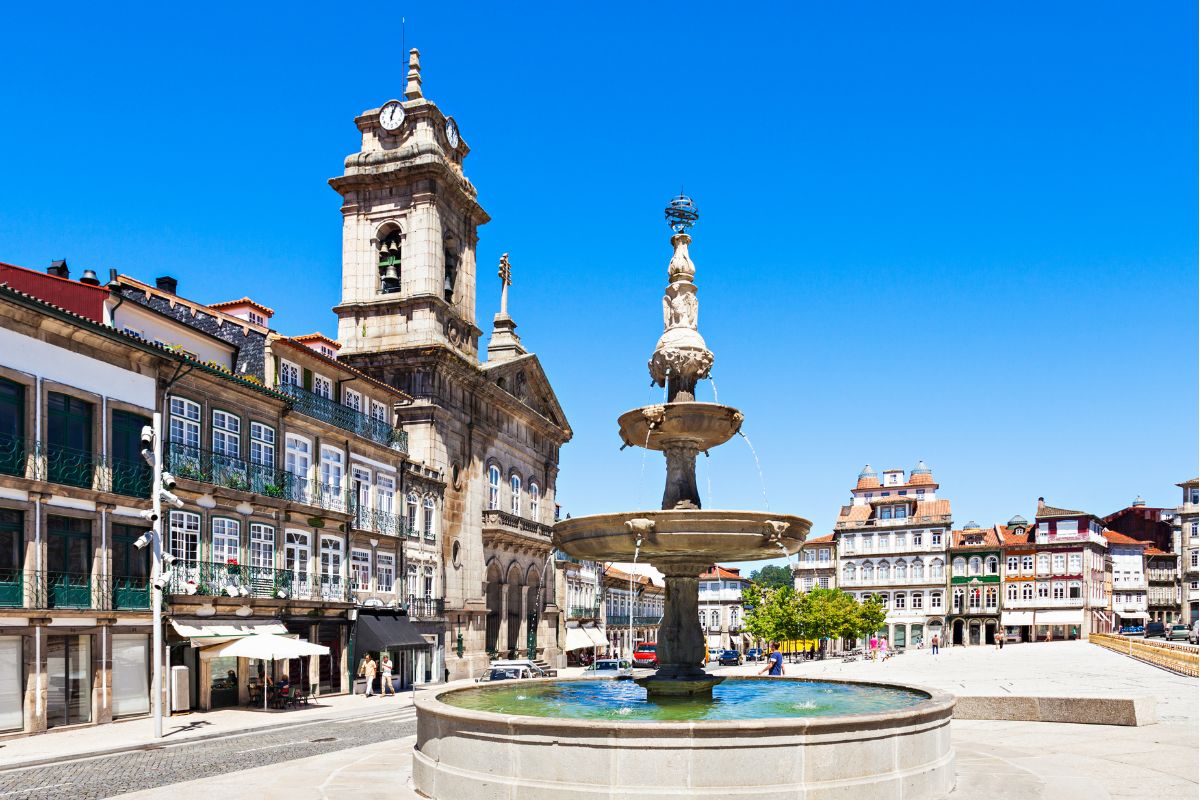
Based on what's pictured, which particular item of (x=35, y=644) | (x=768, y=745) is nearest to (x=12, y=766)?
(x=35, y=644)

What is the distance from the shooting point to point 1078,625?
105m

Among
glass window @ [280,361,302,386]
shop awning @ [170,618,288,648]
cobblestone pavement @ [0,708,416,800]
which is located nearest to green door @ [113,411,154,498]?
shop awning @ [170,618,288,648]

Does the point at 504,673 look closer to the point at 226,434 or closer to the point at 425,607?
the point at 425,607

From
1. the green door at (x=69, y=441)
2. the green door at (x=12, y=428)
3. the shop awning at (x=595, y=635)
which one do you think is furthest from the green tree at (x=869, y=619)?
the green door at (x=12, y=428)

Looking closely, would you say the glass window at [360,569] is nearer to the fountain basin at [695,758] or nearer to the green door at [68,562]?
the green door at [68,562]

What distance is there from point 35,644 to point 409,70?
34.1 metres

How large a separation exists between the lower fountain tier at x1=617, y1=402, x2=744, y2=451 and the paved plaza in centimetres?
540

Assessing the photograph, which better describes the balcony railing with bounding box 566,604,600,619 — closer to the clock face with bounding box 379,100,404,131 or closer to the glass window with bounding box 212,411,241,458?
the clock face with bounding box 379,100,404,131

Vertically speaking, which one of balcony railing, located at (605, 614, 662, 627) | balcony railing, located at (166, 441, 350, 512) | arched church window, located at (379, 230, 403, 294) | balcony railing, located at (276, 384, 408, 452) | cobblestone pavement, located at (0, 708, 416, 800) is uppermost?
arched church window, located at (379, 230, 403, 294)

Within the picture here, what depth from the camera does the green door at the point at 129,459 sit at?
27781 mm

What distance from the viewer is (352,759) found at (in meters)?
Answer: 16.1

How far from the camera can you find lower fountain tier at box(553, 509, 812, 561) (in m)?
14.2

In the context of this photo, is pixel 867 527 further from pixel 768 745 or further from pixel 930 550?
pixel 768 745

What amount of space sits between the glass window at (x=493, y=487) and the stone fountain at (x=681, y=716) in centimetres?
3540
